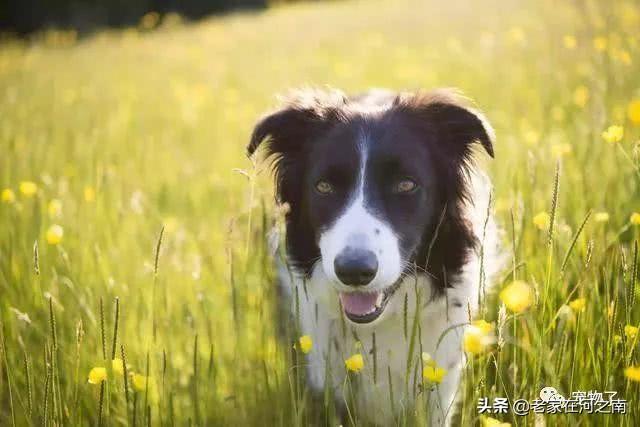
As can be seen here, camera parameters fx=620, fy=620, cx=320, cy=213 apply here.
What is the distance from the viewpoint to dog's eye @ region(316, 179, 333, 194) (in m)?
2.51

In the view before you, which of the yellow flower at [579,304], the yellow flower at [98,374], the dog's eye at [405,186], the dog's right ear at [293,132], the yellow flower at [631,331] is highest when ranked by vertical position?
the dog's right ear at [293,132]

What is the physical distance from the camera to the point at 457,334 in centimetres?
260

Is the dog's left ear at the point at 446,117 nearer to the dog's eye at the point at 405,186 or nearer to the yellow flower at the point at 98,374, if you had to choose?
the dog's eye at the point at 405,186

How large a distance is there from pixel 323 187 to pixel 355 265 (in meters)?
0.53

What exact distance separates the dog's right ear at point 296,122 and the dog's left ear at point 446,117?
328mm

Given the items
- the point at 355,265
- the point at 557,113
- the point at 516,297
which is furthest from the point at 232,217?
the point at 557,113

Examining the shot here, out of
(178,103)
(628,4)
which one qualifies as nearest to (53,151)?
(178,103)

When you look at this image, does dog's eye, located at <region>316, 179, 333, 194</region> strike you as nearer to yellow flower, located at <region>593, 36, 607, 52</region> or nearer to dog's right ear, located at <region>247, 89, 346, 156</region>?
dog's right ear, located at <region>247, 89, 346, 156</region>

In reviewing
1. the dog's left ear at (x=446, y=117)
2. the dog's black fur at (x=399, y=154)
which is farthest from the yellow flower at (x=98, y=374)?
the dog's left ear at (x=446, y=117)

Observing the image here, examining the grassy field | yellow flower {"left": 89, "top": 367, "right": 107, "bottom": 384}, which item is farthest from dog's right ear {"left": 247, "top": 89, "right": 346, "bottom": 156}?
yellow flower {"left": 89, "top": 367, "right": 107, "bottom": 384}

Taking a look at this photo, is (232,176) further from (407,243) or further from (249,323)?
(407,243)

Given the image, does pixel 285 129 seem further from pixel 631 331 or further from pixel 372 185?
pixel 631 331

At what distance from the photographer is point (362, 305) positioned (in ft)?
7.71

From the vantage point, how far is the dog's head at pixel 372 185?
2221mm
